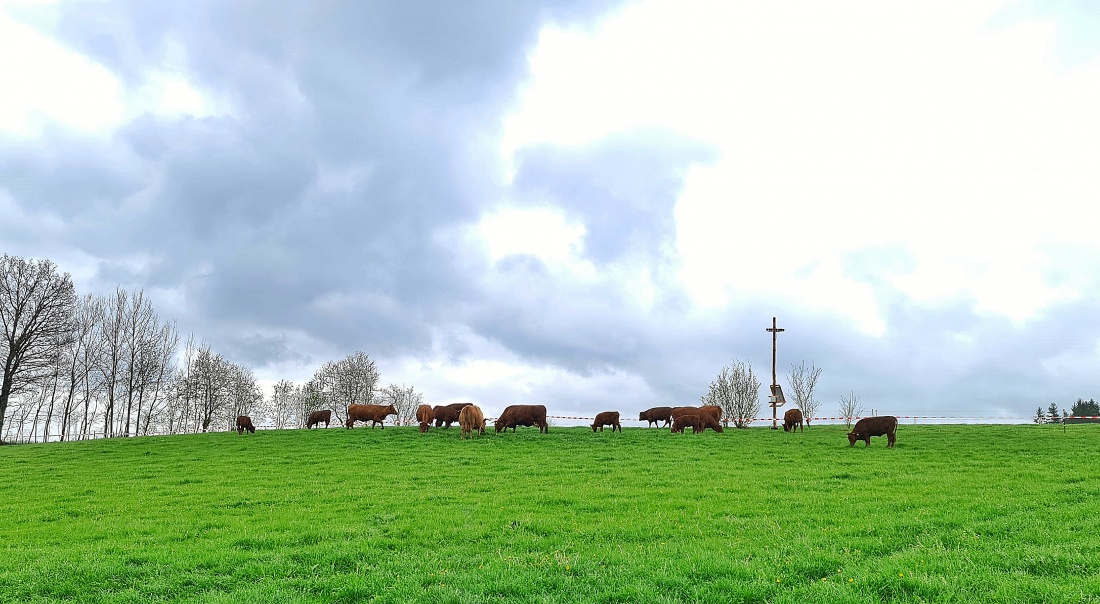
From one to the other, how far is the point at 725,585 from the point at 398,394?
87.4 meters

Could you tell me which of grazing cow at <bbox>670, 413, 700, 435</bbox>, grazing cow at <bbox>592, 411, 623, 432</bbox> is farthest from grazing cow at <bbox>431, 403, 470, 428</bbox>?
grazing cow at <bbox>670, 413, 700, 435</bbox>

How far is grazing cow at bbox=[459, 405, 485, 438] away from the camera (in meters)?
32.5

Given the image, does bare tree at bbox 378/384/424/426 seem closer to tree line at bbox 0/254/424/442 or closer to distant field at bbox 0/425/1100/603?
tree line at bbox 0/254/424/442

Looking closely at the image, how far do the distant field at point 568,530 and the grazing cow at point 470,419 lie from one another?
849cm

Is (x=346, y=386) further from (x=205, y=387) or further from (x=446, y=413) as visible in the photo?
(x=446, y=413)

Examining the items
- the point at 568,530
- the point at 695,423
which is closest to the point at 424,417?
the point at 695,423

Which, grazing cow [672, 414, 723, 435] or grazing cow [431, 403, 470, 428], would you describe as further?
grazing cow [431, 403, 470, 428]

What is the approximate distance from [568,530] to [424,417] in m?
25.7

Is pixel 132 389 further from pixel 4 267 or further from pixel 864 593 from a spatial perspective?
pixel 864 593

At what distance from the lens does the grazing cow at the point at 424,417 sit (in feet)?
115

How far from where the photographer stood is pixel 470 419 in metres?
32.8

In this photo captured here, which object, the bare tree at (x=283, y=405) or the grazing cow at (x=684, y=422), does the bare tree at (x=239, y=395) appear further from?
the grazing cow at (x=684, y=422)

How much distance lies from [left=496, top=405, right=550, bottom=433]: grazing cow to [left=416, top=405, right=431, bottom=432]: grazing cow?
393 centimetres

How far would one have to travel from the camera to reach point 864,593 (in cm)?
736
